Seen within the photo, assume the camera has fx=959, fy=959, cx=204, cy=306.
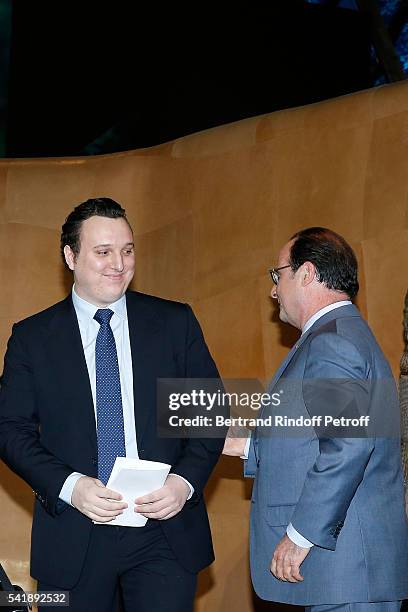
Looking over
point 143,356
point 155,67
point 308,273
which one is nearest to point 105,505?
point 143,356

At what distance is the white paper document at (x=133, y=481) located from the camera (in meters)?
2.49

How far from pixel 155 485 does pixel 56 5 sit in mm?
5798

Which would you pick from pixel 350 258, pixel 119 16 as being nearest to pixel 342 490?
pixel 350 258

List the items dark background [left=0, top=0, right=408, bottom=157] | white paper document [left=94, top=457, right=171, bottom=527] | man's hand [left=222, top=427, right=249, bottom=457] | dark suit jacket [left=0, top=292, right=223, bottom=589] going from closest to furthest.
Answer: white paper document [left=94, top=457, right=171, bottom=527] → dark suit jacket [left=0, top=292, right=223, bottom=589] → man's hand [left=222, top=427, right=249, bottom=457] → dark background [left=0, top=0, right=408, bottom=157]

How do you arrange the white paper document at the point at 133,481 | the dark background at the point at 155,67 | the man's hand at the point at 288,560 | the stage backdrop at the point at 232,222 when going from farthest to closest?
the dark background at the point at 155,67 → the stage backdrop at the point at 232,222 → the man's hand at the point at 288,560 → the white paper document at the point at 133,481

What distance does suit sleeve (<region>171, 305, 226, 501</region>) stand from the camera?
108 inches

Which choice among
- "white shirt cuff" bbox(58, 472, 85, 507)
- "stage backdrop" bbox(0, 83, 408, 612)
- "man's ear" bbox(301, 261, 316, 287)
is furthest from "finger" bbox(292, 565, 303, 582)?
"stage backdrop" bbox(0, 83, 408, 612)

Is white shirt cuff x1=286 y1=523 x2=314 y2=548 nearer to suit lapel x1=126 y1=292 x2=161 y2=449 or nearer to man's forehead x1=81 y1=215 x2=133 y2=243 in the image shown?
suit lapel x1=126 y1=292 x2=161 y2=449

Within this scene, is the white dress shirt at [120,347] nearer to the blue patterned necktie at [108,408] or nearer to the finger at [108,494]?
the blue patterned necktie at [108,408]

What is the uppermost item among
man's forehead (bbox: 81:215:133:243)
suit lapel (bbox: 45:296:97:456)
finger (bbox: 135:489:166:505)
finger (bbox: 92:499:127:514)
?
man's forehead (bbox: 81:215:133:243)

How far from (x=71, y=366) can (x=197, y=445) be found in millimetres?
437

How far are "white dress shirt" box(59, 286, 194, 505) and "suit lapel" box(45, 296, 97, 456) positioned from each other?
23 mm

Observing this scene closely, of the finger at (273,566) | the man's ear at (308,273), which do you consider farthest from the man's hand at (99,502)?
the man's ear at (308,273)

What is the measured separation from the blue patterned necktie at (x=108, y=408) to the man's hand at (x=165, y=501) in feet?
0.58
